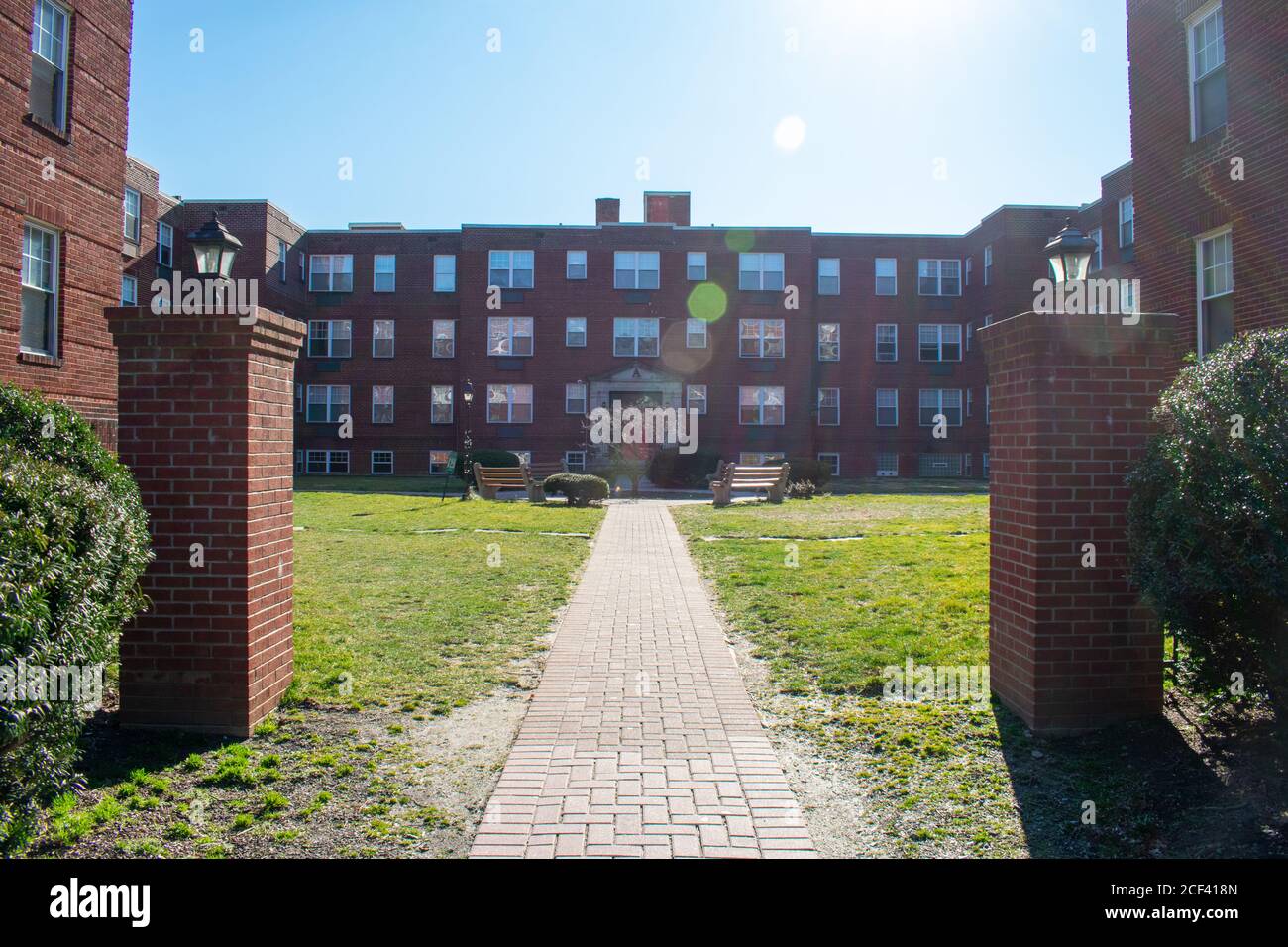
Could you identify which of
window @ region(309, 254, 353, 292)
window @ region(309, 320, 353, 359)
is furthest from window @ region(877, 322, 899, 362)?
window @ region(309, 254, 353, 292)

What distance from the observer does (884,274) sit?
1569 inches

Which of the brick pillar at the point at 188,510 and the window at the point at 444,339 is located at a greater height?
the window at the point at 444,339

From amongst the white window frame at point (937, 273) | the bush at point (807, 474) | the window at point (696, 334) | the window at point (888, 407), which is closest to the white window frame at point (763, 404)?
the window at point (696, 334)

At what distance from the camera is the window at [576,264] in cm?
3741

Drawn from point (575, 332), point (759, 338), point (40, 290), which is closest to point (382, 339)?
point (575, 332)

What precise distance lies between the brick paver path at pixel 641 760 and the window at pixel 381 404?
108ft

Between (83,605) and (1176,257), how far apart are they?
1410cm

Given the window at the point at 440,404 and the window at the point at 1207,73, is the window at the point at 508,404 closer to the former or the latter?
the window at the point at 440,404

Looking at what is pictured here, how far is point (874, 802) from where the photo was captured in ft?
12.7

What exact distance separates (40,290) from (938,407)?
36.1 metres

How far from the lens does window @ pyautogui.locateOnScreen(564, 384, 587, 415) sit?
37.1m
